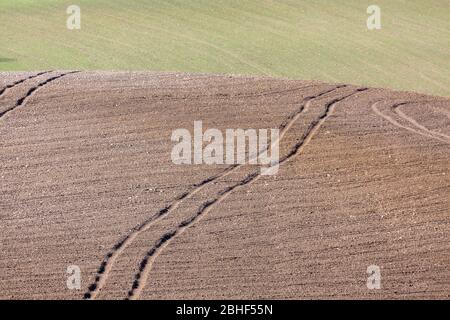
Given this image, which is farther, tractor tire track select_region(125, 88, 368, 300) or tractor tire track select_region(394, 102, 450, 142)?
tractor tire track select_region(394, 102, 450, 142)

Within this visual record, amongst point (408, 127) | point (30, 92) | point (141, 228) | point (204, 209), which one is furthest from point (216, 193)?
point (30, 92)

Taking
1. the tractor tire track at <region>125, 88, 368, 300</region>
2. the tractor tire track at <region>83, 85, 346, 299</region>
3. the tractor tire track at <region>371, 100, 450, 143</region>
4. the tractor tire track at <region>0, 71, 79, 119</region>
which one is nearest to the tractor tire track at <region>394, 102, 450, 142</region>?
the tractor tire track at <region>371, 100, 450, 143</region>

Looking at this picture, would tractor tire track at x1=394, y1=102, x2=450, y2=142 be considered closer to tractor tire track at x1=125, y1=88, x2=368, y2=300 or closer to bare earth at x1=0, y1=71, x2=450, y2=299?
bare earth at x1=0, y1=71, x2=450, y2=299

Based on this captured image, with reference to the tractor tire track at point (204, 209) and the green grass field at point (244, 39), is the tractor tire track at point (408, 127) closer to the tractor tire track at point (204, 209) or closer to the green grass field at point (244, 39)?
the tractor tire track at point (204, 209)

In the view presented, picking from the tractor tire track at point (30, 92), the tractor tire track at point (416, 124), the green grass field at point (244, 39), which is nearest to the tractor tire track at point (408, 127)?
the tractor tire track at point (416, 124)

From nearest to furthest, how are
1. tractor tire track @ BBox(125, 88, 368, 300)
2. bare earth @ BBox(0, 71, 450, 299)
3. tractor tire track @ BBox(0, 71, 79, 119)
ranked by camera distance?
1. tractor tire track @ BBox(125, 88, 368, 300)
2. bare earth @ BBox(0, 71, 450, 299)
3. tractor tire track @ BBox(0, 71, 79, 119)

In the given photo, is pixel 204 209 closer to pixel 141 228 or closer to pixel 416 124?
pixel 141 228
